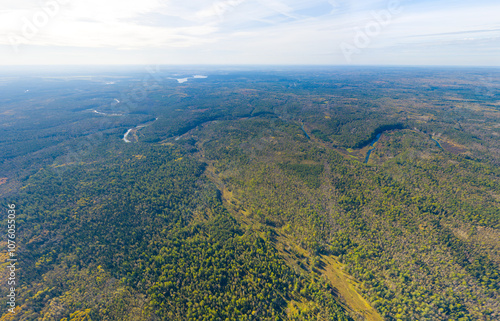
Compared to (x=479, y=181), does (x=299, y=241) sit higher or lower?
lower

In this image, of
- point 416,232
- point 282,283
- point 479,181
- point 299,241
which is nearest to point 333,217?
point 299,241

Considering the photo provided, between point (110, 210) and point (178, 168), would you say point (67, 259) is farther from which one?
point (178, 168)

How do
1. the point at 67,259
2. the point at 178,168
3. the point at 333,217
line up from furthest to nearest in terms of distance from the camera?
the point at 178,168 < the point at 333,217 < the point at 67,259

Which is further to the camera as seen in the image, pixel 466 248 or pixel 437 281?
pixel 466 248

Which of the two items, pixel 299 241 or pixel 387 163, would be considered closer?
pixel 299 241

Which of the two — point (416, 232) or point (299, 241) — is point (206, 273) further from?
point (416, 232)

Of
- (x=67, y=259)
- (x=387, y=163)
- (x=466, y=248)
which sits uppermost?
(x=387, y=163)

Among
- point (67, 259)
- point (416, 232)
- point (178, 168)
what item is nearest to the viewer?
point (67, 259)

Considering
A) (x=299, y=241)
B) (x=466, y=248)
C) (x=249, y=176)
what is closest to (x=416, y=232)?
(x=466, y=248)

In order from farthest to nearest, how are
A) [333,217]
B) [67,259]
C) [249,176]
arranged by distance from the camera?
[249,176] < [333,217] < [67,259]
